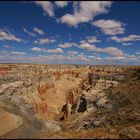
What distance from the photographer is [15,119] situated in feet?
98.5

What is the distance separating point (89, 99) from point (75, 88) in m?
27.6

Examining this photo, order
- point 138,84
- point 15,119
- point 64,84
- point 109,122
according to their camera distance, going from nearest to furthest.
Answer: point 15,119 → point 109,122 → point 138,84 → point 64,84

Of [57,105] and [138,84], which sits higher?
[138,84]

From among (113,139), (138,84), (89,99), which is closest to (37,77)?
(89,99)

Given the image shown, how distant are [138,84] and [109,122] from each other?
17391 mm

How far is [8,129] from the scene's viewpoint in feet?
90.0

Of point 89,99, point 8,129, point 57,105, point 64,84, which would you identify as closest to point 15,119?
point 8,129

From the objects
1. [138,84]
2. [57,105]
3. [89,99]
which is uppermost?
[138,84]

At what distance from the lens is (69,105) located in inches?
2350

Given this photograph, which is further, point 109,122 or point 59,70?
point 59,70

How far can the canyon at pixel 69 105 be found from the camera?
27.4 m

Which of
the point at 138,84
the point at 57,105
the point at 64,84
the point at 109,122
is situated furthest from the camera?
the point at 64,84

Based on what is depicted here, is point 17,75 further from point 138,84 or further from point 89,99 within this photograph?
point 138,84

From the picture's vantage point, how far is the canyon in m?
27.4
